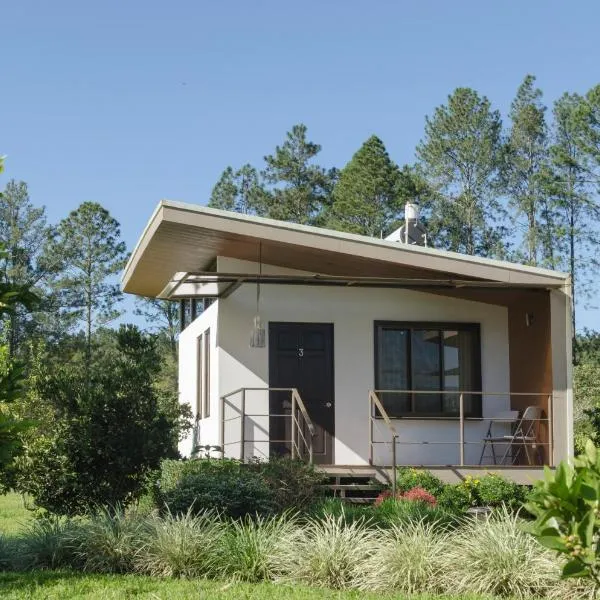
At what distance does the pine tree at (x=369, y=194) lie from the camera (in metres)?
40.3

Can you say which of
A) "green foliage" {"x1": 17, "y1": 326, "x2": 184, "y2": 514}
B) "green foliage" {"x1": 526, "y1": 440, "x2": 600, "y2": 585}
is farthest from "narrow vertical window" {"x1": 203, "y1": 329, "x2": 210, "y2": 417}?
"green foliage" {"x1": 526, "y1": 440, "x2": 600, "y2": 585}

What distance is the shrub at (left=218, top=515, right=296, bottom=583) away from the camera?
9758 millimetres

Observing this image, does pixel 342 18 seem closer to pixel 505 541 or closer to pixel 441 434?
pixel 441 434

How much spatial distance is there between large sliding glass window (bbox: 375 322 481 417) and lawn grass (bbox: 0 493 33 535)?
5.64 metres

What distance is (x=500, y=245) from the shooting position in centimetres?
4103

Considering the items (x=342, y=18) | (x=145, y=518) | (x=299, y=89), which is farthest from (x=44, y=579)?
(x=299, y=89)

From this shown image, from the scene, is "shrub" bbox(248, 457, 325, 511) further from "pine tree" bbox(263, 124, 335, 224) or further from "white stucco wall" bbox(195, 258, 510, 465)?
"pine tree" bbox(263, 124, 335, 224)

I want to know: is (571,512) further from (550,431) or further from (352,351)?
(352,351)

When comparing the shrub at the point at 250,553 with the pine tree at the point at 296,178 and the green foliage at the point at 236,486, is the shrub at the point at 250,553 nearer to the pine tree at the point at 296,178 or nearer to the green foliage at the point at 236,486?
the green foliage at the point at 236,486

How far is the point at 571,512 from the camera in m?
4.92

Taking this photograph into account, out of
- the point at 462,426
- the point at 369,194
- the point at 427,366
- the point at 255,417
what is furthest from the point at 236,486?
the point at 369,194

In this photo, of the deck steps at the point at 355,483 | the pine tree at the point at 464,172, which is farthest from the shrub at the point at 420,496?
the pine tree at the point at 464,172

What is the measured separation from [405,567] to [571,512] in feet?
15.5

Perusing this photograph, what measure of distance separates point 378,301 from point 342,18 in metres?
10.4
